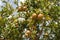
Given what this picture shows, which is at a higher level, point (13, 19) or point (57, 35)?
point (13, 19)

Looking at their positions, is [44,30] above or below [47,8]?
below

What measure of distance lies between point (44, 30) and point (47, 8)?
77 centimetres

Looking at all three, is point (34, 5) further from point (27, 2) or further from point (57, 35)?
point (57, 35)

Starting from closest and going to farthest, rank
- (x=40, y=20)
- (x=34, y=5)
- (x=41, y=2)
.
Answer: (x=40, y=20), (x=41, y=2), (x=34, y=5)

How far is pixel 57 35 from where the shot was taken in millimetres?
7703

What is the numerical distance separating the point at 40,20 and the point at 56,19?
2.80ft

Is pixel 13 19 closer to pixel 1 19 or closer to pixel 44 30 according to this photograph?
pixel 1 19

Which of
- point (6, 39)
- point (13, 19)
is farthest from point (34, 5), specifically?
point (6, 39)

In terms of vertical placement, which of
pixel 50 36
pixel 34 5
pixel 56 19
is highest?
pixel 34 5

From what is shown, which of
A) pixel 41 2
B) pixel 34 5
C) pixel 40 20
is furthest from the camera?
pixel 34 5

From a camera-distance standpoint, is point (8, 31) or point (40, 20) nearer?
point (40, 20)

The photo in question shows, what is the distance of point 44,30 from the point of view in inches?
297

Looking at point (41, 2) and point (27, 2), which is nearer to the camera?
point (41, 2)

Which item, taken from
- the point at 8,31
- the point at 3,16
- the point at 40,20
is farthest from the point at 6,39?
the point at 40,20
